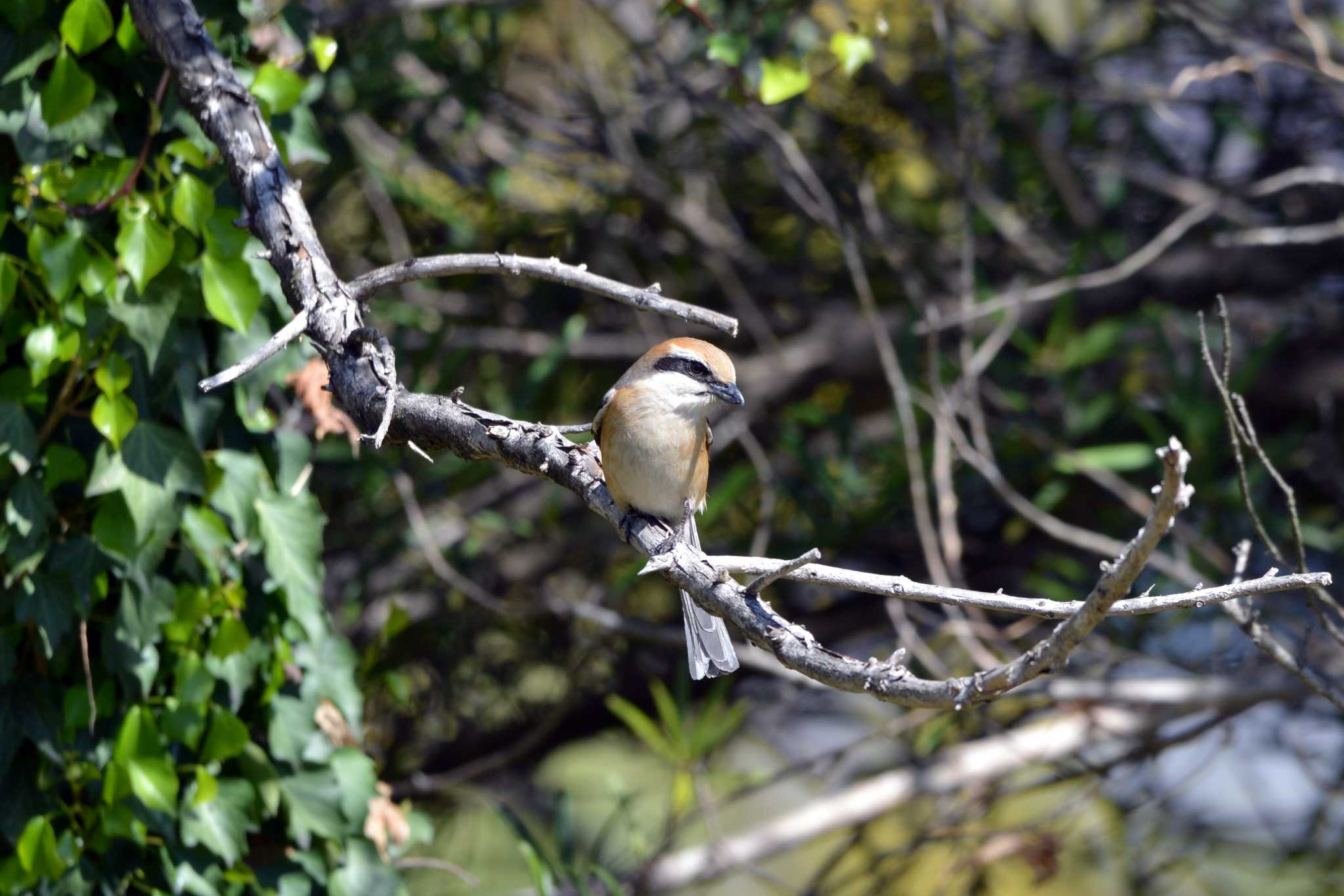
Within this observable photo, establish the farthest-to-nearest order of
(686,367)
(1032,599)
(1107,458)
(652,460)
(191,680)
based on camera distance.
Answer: (1107,458) → (686,367) → (652,460) → (191,680) → (1032,599)

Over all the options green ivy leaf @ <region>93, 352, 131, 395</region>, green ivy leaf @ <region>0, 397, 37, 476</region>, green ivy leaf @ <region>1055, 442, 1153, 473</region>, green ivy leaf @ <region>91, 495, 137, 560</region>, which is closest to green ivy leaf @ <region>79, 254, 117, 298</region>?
green ivy leaf @ <region>93, 352, 131, 395</region>

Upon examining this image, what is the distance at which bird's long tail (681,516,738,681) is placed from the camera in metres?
2.82

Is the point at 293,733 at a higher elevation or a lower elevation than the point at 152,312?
lower

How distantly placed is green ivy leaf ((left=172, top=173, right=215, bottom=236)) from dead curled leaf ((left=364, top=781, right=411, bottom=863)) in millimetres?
1362

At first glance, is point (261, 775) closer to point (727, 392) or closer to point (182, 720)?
point (182, 720)

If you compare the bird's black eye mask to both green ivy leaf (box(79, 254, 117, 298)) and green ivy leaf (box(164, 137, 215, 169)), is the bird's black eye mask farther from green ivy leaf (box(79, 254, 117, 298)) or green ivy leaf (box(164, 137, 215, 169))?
green ivy leaf (box(79, 254, 117, 298))

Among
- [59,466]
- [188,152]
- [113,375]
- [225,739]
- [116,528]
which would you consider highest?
[188,152]

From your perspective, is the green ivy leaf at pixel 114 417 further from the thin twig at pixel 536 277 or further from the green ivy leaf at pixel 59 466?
the thin twig at pixel 536 277

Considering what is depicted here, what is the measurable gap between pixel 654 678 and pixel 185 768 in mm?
2948

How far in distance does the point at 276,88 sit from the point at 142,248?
53 cm

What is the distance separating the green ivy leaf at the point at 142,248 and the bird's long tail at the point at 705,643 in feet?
4.10

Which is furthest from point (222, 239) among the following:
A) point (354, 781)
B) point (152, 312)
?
point (354, 781)

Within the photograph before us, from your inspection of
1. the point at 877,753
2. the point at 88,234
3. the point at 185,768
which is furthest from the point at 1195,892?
the point at 88,234

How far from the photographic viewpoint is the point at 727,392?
10.8ft
